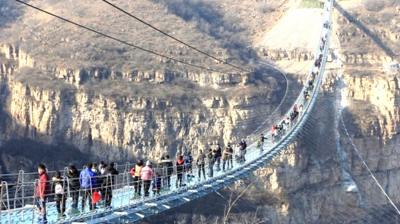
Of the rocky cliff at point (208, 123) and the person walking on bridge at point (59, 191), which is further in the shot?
the rocky cliff at point (208, 123)

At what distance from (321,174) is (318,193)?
1.37m

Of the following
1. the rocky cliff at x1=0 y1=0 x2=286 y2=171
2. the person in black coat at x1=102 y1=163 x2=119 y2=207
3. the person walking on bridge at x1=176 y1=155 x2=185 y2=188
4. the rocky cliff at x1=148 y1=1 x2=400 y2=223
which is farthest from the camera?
the rocky cliff at x1=0 y1=0 x2=286 y2=171

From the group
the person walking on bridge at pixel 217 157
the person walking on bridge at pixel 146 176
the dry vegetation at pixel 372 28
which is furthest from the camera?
the dry vegetation at pixel 372 28

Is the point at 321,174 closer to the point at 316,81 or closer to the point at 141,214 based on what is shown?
the point at 316,81

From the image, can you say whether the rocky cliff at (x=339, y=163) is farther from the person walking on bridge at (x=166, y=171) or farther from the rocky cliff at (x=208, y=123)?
the person walking on bridge at (x=166, y=171)

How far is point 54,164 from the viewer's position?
45.0 meters

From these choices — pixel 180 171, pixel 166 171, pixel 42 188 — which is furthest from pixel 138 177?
pixel 42 188

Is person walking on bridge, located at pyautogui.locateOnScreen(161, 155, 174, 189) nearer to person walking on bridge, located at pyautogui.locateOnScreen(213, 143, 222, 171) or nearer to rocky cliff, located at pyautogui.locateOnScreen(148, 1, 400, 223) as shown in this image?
person walking on bridge, located at pyautogui.locateOnScreen(213, 143, 222, 171)

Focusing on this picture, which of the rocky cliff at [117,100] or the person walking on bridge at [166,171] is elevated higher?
the rocky cliff at [117,100]

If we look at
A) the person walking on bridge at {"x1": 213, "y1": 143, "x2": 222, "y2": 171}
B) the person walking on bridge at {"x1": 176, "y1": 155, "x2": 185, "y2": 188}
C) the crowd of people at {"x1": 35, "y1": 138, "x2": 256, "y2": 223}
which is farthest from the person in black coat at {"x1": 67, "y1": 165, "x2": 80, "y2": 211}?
the person walking on bridge at {"x1": 213, "y1": 143, "x2": 222, "y2": 171}

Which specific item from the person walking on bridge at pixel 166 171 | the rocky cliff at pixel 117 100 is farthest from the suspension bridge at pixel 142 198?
the rocky cliff at pixel 117 100

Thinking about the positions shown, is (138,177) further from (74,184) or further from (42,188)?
(42,188)

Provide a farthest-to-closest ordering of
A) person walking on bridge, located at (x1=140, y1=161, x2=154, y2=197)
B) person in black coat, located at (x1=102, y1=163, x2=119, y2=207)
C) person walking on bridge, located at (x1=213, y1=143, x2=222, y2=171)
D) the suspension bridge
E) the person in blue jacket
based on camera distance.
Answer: person walking on bridge, located at (x1=213, y1=143, x2=222, y2=171)
person walking on bridge, located at (x1=140, y1=161, x2=154, y2=197)
person in black coat, located at (x1=102, y1=163, x2=119, y2=207)
the person in blue jacket
the suspension bridge

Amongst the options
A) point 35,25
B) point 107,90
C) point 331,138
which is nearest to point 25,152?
point 107,90
